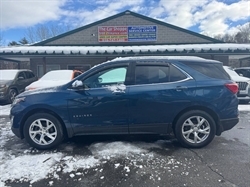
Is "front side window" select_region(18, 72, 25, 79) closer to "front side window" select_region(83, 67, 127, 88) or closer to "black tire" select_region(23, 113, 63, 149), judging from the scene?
"black tire" select_region(23, 113, 63, 149)

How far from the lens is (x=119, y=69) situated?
13.1 ft

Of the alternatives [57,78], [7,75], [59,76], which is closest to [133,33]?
[59,76]

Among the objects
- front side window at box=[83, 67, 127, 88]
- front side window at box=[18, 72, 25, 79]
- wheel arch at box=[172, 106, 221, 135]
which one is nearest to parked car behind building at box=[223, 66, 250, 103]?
wheel arch at box=[172, 106, 221, 135]

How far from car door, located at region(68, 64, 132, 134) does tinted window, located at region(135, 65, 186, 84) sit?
29cm

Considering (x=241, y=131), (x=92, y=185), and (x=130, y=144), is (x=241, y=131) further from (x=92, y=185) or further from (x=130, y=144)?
(x=92, y=185)

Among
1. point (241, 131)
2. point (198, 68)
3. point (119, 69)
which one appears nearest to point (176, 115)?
point (198, 68)

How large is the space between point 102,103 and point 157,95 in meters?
1.10

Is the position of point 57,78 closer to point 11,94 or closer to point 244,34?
point 11,94

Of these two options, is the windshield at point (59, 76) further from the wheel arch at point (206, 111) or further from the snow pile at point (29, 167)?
the wheel arch at point (206, 111)

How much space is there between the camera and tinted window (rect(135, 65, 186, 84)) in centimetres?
388

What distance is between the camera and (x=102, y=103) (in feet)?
12.5

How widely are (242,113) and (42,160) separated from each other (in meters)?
6.96

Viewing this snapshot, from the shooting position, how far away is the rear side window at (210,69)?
12.9ft

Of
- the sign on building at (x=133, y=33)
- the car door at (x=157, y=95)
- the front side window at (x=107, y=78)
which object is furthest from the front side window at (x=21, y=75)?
the car door at (x=157, y=95)
